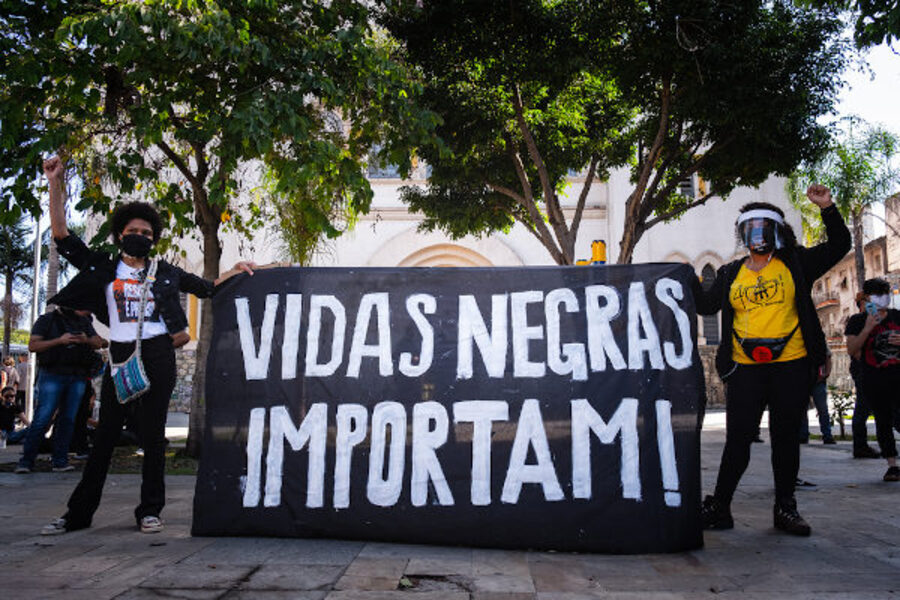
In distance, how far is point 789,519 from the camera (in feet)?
14.1

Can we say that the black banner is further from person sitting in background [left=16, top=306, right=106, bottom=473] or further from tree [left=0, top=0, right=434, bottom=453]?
person sitting in background [left=16, top=306, right=106, bottom=473]

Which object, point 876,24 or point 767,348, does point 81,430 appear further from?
point 876,24

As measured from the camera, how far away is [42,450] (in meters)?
9.16

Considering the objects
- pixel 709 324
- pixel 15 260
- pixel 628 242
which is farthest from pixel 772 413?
pixel 15 260

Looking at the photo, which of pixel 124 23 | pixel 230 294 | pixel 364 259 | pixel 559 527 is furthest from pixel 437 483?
pixel 364 259

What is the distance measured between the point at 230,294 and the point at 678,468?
2691mm

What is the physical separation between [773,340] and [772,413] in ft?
1.45

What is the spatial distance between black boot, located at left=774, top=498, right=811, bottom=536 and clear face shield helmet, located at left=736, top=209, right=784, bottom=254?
148cm

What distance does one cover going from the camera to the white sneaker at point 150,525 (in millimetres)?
4266

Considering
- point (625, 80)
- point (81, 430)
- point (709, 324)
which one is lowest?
point (81, 430)

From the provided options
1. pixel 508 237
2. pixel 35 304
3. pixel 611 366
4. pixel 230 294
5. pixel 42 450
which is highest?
pixel 508 237

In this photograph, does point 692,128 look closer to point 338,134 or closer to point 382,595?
point 338,134

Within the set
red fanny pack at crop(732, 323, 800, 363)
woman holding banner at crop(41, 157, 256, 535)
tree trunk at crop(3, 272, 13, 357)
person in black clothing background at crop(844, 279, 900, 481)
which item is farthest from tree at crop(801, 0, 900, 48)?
tree trunk at crop(3, 272, 13, 357)

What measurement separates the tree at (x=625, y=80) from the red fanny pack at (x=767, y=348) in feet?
24.3
